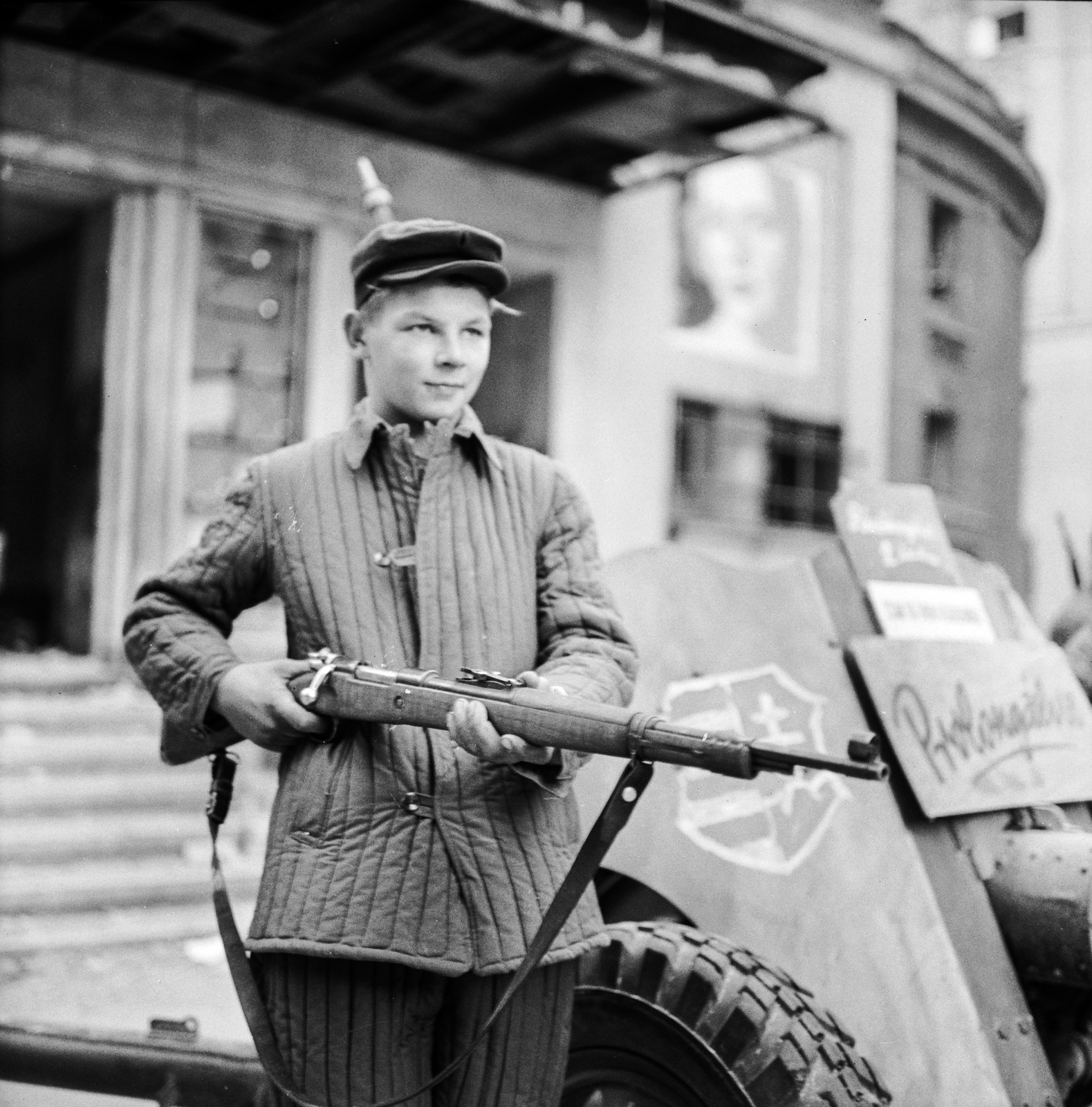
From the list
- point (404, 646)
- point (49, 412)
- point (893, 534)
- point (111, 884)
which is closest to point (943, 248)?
point (49, 412)

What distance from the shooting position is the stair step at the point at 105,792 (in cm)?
659

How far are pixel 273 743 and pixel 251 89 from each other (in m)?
7.26

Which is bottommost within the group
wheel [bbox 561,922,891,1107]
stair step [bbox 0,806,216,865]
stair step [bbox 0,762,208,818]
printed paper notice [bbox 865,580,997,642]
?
stair step [bbox 0,806,216,865]

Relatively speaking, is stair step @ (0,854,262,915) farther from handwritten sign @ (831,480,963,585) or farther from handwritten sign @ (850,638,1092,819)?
handwritten sign @ (850,638,1092,819)

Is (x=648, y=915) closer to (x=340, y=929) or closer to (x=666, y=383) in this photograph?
(x=340, y=929)

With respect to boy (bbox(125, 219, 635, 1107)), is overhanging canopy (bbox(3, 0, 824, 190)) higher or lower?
higher

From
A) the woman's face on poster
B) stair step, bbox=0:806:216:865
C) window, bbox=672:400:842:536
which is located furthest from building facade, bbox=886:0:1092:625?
the woman's face on poster

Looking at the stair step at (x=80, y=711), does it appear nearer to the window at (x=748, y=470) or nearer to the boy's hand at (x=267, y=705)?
the window at (x=748, y=470)

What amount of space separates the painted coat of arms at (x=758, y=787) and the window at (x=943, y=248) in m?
9.20

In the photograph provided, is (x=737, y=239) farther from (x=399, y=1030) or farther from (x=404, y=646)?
(x=399, y=1030)

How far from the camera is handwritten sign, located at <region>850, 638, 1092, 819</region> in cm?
275

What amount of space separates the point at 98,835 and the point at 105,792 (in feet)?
1.34

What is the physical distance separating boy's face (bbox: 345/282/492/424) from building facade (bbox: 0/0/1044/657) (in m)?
2.90

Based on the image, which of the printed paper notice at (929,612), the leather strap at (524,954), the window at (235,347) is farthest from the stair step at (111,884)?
the leather strap at (524,954)
